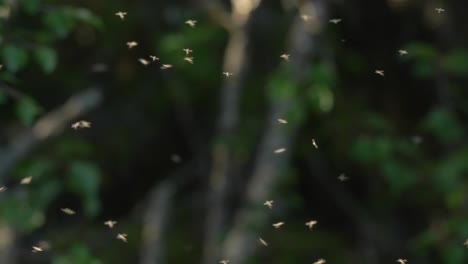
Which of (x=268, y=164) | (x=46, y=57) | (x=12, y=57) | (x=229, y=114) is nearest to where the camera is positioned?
(x=12, y=57)

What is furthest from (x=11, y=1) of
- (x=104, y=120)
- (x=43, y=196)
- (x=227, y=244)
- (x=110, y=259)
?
(x=104, y=120)

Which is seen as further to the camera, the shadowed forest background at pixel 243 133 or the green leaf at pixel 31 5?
the shadowed forest background at pixel 243 133

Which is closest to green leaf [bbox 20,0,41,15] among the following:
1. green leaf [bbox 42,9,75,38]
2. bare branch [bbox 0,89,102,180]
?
green leaf [bbox 42,9,75,38]

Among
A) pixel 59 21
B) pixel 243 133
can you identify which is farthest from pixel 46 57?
pixel 243 133

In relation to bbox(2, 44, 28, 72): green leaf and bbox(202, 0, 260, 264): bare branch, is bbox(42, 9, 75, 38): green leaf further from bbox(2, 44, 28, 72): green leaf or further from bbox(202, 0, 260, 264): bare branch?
bbox(202, 0, 260, 264): bare branch

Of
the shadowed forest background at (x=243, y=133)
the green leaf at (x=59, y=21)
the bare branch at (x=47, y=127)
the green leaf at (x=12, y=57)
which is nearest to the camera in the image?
the green leaf at (x=12, y=57)

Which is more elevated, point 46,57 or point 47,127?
point 47,127

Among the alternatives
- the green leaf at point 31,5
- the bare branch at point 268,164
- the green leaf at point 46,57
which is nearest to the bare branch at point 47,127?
the bare branch at point 268,164

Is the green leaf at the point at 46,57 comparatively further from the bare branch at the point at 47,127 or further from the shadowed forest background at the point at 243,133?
the bare branch at the point at 47,127

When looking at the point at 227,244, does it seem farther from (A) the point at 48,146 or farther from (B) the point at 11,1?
(B) the point at 11,1

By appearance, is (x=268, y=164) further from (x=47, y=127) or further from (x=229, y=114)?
(x=47, y=127)
